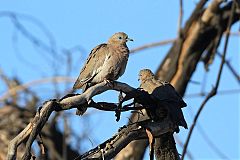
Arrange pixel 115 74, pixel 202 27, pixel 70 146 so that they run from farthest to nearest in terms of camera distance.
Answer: pixel 70 146 < pixel 202 27 < pixel 115 74

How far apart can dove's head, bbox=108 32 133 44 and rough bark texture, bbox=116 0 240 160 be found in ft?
7.06

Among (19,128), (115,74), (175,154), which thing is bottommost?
(175,154)

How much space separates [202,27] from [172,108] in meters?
3.60

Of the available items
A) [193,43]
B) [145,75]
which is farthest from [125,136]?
[193,43]

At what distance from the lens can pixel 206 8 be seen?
6.39m

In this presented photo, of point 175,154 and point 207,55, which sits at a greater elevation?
point 207,55

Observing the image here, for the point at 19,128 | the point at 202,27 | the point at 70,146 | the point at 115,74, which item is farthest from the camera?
the point at 70,146

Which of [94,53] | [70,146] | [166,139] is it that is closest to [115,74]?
[94,53]

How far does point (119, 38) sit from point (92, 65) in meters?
0.50

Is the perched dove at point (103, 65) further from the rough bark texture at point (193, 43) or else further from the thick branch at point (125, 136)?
the rough bark texture at point (193, 43)

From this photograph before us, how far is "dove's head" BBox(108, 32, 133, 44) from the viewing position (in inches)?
153

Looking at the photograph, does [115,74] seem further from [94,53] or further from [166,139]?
[166,139]

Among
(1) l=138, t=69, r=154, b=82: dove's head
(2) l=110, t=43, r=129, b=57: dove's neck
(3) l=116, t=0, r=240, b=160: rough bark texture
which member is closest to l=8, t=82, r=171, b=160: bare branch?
(1) l=138, t=69, r=154, b=82: dove's head

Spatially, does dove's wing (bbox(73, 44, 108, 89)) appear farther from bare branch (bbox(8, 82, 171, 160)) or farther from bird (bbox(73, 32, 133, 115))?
bare branch (bbox(8, 82, 171, 160))
